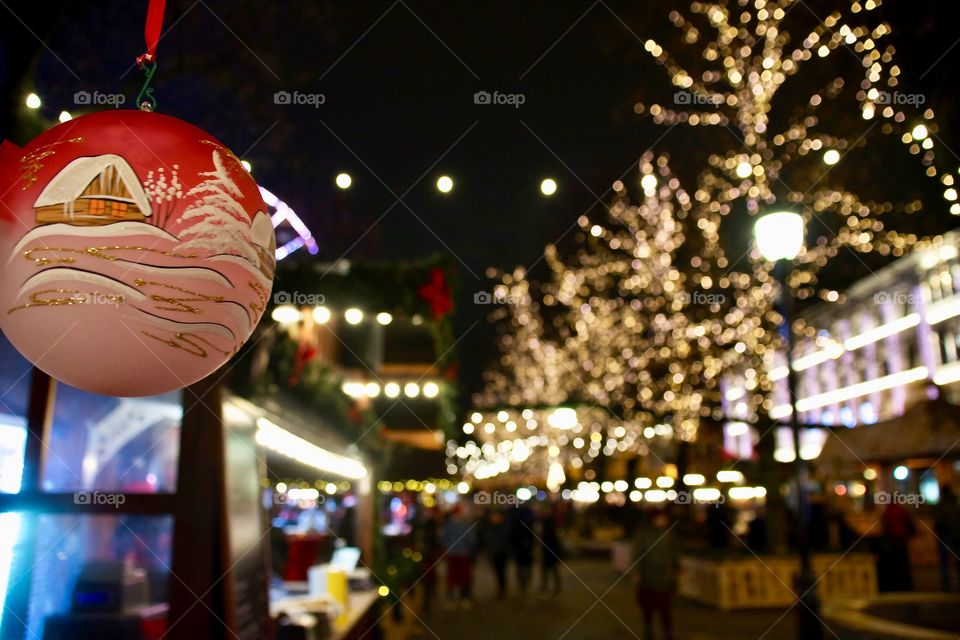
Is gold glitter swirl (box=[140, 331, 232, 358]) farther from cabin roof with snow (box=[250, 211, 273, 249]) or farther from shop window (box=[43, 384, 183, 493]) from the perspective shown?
shop window (box=[43, 384, 183, 493])

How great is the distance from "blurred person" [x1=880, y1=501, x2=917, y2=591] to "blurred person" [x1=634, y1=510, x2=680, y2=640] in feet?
25.3

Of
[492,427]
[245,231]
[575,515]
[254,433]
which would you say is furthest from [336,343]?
[492,427]

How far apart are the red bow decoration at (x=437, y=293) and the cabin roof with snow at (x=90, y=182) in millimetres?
5239

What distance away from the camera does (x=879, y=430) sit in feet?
55.3

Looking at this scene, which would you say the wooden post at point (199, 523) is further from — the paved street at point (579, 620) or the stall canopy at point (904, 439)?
the stall canopy at point (904, 439)

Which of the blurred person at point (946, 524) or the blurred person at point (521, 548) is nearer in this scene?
the blurred person at point (946, 524)

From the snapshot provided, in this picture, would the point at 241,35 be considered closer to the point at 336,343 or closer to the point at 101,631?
the point at 101,631

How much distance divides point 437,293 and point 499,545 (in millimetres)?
10237

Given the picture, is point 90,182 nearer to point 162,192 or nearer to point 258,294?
point 162,192

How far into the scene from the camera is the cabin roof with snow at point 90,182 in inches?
88.6

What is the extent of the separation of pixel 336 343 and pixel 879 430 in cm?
1208

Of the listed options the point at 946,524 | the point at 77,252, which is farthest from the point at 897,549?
the point at 77,252

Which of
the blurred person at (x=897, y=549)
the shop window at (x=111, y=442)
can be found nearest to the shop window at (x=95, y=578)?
the shop window at (x=111, y=442)

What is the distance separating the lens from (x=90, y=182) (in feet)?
7.39
